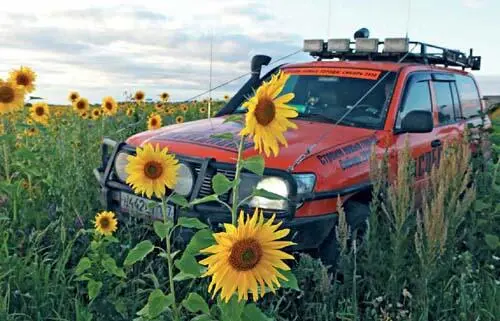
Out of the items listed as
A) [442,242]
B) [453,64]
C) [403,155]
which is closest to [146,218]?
[403,155]

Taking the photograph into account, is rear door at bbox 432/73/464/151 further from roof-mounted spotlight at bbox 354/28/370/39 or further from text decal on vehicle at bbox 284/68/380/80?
roof-mounted spotlight at bbox 354/28/370/39

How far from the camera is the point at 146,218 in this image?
197 inches

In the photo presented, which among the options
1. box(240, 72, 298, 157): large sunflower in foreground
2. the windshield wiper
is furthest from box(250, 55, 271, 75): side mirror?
box(240, 72, 298, 157): large sunflower in foreground

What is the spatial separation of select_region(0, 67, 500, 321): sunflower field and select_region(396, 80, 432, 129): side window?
77 centimetres

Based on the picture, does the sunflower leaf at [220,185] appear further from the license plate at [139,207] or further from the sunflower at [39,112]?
the sunflower at [39,112]

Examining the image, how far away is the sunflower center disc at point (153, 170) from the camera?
3055 mm

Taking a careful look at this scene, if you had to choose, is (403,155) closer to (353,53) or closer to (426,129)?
(426,129)

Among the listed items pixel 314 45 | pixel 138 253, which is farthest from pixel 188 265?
pixel 314 45

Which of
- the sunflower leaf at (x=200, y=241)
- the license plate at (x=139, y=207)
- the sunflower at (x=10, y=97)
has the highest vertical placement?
the sunflower at (x=10, y=97)

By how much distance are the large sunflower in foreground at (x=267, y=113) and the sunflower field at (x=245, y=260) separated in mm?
15

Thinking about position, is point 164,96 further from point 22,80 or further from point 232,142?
point 232,142

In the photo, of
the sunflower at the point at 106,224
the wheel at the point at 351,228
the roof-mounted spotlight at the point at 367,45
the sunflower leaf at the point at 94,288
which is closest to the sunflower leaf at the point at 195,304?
the sunflower leaf at the point at 94,288

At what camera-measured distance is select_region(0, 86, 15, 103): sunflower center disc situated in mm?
5430

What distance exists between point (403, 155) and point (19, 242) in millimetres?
3149
